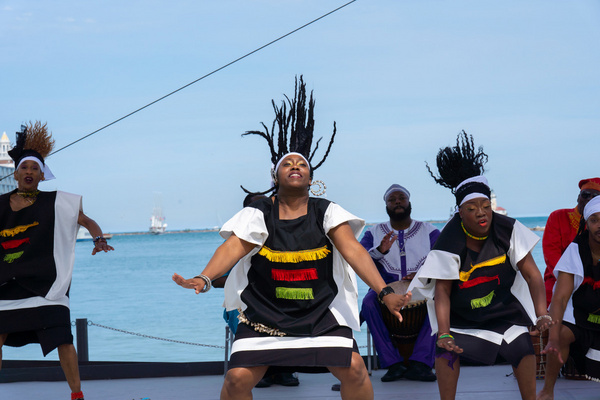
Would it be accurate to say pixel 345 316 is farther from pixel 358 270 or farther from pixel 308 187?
pixel 308 187

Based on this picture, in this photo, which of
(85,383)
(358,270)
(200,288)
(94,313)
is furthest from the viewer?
(94,313)

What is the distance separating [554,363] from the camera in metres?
5.04

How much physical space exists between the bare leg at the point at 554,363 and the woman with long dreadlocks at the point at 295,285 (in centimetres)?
151

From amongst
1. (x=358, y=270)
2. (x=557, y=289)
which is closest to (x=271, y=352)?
(x=358, y=270)

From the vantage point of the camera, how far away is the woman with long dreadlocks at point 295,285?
410 centimetres

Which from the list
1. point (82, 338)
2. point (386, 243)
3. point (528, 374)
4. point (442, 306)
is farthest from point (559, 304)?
point (82, 338)

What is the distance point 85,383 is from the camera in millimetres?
6539

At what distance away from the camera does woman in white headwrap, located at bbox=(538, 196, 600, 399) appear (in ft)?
15.8

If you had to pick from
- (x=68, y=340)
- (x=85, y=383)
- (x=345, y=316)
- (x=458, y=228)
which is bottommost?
(x=85, y=383)

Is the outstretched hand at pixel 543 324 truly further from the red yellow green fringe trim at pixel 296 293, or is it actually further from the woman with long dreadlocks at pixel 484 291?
the red yellow green fringe trim at pixel 296 293

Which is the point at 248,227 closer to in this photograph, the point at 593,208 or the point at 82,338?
the point at 593,208

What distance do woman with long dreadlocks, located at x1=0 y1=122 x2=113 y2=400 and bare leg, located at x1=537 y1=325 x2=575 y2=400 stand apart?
303 cm

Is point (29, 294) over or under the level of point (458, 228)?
under

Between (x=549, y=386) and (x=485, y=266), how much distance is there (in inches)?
44.5
